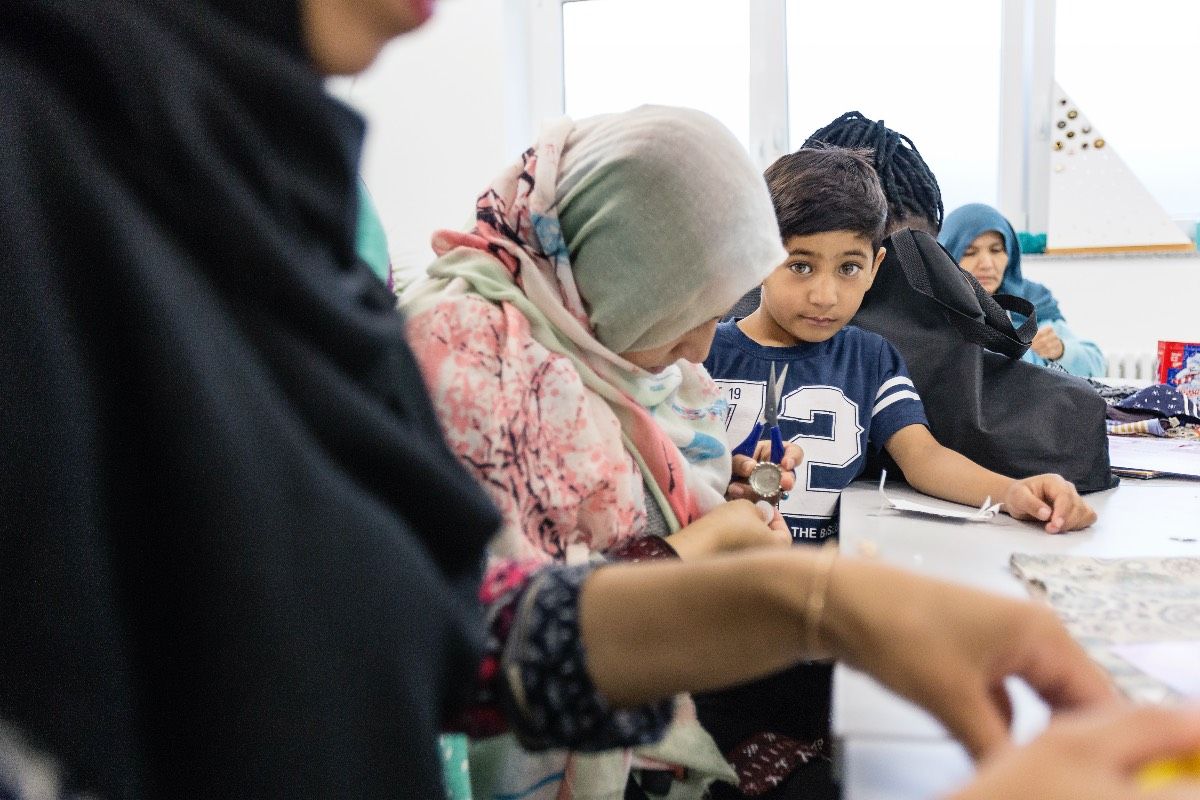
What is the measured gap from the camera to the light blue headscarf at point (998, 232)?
9.85ft

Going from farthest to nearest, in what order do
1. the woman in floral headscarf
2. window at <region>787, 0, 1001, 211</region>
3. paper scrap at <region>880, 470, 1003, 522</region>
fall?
1. window at <region>787, 0, 1001, 211</region>
2. paper scrap at <region>880, 470, 1003, 522</region>
3. the woman in floral headscarf

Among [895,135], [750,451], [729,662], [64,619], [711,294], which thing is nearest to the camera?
[64,619]

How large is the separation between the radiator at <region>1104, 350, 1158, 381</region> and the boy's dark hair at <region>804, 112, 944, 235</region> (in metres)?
1.80

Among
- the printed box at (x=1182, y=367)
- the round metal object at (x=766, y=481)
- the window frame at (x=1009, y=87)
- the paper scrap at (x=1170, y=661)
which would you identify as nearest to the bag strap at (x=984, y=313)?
the round metal object at (x=766, y=481)

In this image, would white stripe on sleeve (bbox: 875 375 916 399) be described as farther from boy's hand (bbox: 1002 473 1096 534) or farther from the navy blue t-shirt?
boy's hand (bbox: 1002 473 1096 534)

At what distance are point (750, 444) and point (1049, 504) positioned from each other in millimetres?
493

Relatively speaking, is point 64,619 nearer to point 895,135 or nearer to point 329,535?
point 329,535

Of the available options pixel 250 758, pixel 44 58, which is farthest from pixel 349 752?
pixel 44 58

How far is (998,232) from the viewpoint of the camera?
301 cm

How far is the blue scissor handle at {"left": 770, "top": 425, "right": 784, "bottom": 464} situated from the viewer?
4.63ft

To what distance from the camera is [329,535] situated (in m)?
0.39

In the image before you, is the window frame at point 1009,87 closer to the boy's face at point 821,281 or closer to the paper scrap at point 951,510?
the boy's face at point 821,281

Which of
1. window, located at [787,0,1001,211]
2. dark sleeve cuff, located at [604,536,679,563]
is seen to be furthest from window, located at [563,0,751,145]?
dark sleeve cuff, located at [604,536,679,563]

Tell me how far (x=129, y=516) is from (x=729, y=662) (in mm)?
310
